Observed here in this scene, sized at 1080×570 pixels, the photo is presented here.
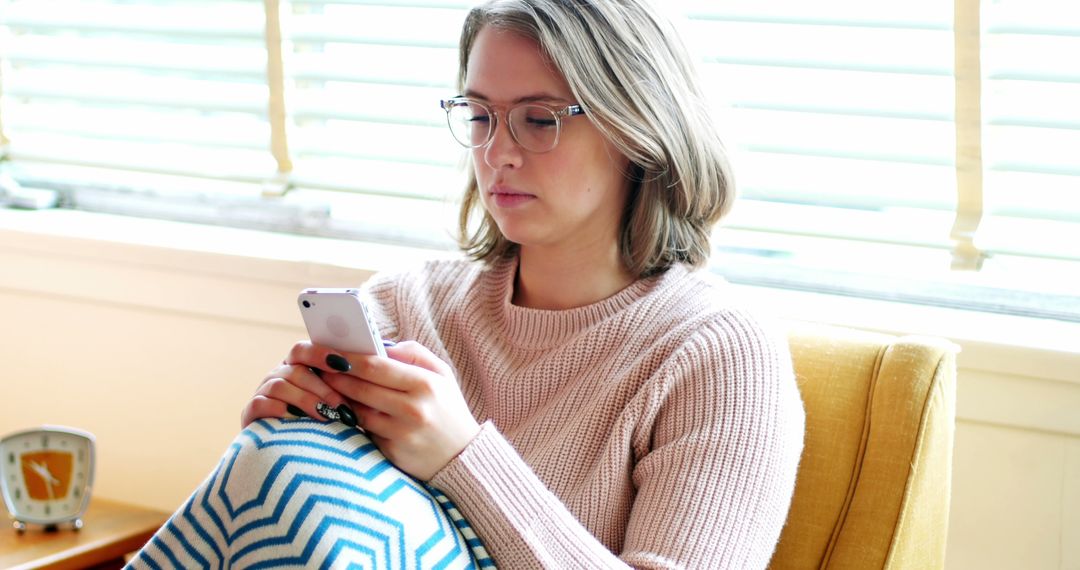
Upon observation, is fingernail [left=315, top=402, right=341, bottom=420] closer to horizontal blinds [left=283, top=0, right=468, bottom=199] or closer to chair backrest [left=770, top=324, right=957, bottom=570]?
chair backrest [left=770, top=324, right=957, bottom=570]

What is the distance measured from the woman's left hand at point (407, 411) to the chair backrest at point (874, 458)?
48cm

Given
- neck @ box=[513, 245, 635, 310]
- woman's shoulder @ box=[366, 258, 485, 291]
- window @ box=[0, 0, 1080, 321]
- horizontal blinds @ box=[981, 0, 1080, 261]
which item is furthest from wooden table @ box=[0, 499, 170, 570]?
horizontal blinds @ box=[981, 0, 1080, 261]

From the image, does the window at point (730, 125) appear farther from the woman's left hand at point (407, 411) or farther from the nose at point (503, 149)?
the woman's left hand at point (407, 411)

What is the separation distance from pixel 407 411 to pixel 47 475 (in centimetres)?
102

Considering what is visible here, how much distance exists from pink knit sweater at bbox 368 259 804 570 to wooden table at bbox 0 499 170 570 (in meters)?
0.68

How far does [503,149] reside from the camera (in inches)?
59.4

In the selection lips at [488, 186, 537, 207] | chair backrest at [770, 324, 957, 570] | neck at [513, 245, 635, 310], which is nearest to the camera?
chair backrest at [770, 324, 957, 570]

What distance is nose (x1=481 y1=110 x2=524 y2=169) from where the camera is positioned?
151 cm

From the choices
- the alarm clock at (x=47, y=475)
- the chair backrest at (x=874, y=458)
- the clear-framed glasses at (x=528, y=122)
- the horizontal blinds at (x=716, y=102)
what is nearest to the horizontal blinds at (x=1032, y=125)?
the horizontal blinds at (x=716, y=102)

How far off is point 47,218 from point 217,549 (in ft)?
5.23

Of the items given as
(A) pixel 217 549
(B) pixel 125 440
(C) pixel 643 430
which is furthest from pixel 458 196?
(B) pixel 125 440

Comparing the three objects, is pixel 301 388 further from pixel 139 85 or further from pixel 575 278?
pixel 139 85

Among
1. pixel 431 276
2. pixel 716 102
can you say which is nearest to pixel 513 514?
pixel 431 276

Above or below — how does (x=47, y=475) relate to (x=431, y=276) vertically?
below
